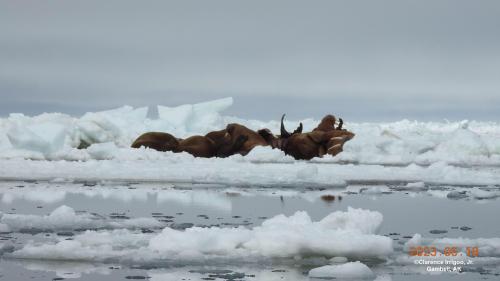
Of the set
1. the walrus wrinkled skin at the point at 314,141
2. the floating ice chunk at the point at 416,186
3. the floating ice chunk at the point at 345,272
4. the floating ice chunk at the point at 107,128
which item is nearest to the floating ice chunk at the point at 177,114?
the floating ice chunk at the point at 107,128

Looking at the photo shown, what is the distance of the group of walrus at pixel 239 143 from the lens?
62.1ft

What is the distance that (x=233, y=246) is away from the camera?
564cm

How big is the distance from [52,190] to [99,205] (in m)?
2.12

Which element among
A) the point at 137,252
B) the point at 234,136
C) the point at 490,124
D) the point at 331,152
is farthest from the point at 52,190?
the point at 490,124

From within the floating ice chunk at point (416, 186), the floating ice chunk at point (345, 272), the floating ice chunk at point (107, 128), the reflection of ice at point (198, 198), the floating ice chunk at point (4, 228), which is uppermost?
the floating ice chunk at point (107, 128)

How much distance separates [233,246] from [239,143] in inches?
533

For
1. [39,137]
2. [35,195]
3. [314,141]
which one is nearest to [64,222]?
[35,195]

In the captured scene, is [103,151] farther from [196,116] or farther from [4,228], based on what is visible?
[4,228]

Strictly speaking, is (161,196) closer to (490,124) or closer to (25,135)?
(25,135)

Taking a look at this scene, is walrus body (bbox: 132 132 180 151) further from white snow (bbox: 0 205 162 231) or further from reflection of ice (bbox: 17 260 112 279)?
reflection of ice (bbox: 17 260 112 279)

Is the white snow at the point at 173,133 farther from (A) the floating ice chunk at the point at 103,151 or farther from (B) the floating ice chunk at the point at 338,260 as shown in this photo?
(B) the floating ice chunk at the point at 338,260

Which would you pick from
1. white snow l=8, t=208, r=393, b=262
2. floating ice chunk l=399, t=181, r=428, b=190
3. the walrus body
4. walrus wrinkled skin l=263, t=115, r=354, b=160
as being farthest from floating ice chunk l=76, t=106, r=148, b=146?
white snow l=8, t=208, r=393, b=262

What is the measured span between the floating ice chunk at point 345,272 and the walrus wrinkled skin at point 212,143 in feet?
45.4

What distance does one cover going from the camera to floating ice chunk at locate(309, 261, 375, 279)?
194 inches
